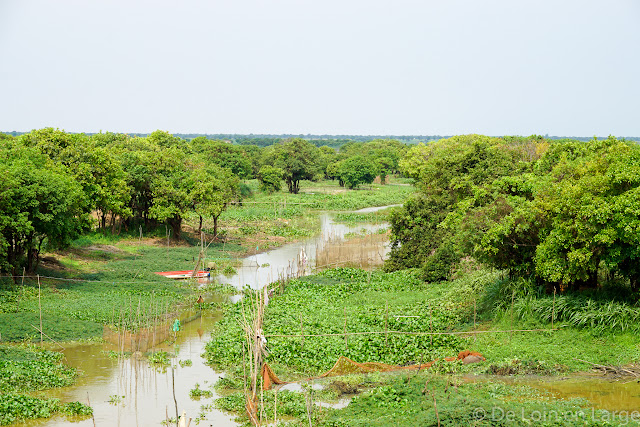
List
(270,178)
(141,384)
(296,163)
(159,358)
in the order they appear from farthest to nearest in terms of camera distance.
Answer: (296,163)
(270,178)
(159,358)
(141,384)

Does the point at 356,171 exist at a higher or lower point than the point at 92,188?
lower

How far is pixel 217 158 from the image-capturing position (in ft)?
191

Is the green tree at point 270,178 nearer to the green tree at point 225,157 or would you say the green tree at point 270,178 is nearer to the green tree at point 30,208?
the green tree at point 225,157

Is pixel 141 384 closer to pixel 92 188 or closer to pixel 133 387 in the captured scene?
pixel 133 387

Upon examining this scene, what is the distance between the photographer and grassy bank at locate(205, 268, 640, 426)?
39.4 feet

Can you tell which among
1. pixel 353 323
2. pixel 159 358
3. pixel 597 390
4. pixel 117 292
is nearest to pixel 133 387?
pixel 159 358

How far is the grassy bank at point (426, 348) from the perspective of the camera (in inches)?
473

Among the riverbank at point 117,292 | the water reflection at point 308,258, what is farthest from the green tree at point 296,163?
Answer: the water reflection at point 308,258

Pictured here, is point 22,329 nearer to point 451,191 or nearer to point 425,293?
point 425,293

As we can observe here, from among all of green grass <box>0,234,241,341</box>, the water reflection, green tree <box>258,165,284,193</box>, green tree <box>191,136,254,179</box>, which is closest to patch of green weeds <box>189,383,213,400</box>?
green grass <box>0,234,241,341</box>

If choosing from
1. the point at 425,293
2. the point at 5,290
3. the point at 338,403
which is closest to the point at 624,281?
the point at 425,293

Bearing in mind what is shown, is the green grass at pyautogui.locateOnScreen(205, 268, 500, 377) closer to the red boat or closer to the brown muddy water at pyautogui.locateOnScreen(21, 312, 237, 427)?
the brown muddy water at pyautogui.locateOnScreen(21, 312, 237, 427)

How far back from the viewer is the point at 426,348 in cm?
1606

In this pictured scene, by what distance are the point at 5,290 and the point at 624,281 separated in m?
18.4
